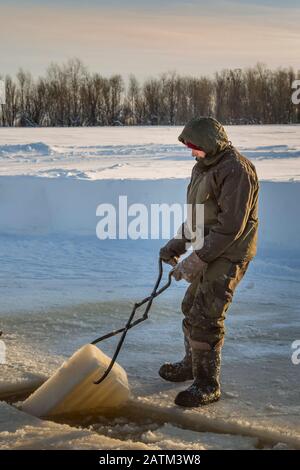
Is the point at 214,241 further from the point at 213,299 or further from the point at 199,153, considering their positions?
the point at 199,153

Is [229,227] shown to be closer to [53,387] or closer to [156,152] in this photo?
[53,387]

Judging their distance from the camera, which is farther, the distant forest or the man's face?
the distant forest

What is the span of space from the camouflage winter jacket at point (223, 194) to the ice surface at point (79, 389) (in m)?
0.76

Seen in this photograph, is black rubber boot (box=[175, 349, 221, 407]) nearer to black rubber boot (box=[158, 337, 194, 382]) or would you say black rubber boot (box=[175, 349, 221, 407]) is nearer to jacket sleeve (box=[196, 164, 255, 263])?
black rubber boot (box=[158, 337, 194, 382])

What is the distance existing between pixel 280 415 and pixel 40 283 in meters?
3.38

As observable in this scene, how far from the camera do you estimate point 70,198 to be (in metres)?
9.78

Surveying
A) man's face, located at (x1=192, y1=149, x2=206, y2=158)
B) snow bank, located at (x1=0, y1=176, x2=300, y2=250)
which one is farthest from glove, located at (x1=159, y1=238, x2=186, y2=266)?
snow bank, located at (x1=0, y1=176, x2=300, y2=250)

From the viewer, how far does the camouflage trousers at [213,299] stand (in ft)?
12.7

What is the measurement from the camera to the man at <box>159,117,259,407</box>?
3742 millimetres

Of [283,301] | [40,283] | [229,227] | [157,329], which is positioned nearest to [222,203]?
[229,227]

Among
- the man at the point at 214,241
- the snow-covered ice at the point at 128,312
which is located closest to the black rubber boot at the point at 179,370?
the snow-covered ice at the point at 128,312

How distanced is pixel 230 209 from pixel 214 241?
18 cm

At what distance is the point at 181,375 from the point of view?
4.31 meters

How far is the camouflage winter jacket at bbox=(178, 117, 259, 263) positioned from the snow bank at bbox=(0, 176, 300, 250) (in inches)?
192
